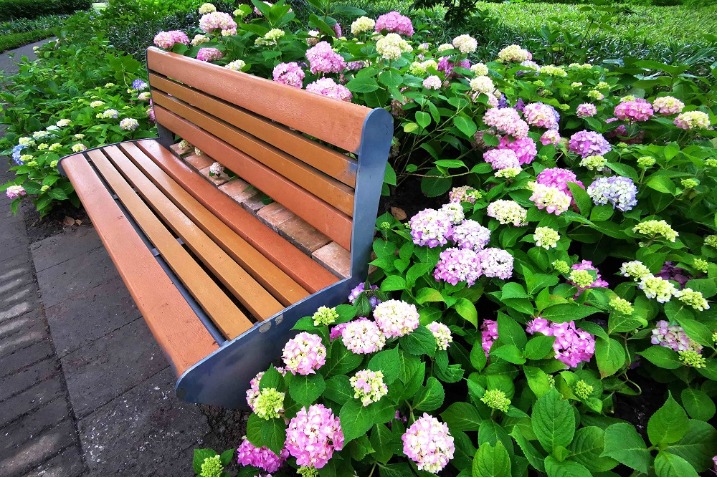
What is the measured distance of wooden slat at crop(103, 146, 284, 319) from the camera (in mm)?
1457

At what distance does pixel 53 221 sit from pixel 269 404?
2926 mm

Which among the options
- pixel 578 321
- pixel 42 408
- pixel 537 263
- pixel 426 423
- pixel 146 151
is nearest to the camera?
pixel 426 423

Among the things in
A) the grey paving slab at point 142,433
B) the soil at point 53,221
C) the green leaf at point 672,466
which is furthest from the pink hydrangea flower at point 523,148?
the soil at point 53,221

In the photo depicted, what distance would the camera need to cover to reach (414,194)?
2.35 m

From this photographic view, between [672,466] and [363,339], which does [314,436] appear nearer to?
[363,339]

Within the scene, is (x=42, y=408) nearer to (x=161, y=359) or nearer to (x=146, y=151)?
(x=161, y=359)

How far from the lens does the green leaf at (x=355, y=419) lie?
1.06m

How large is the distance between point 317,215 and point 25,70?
16.9 feet

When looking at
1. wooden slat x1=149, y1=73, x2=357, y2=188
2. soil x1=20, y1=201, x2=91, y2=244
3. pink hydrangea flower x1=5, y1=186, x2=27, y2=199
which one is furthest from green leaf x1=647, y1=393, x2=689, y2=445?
pink hydrangea flower x1=5, y1=186, x2=27, y2=199

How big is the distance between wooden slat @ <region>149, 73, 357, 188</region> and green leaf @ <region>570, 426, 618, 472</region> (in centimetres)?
101

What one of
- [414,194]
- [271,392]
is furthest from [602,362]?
[414,194]

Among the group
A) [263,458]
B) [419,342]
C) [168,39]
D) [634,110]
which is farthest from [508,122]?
[168,39]

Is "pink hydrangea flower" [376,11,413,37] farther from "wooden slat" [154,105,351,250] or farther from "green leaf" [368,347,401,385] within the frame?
"green leaf" [368,347,401,385]

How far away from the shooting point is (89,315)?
7.24 ft
